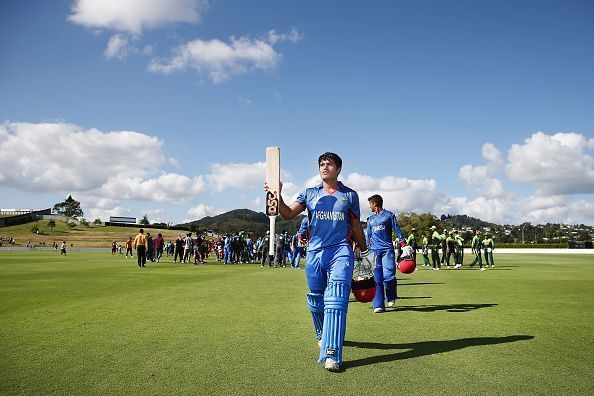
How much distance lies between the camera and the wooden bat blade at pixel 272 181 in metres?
5.01

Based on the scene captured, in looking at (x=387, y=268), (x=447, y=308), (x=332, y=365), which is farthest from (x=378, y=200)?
(x=332, y=365)

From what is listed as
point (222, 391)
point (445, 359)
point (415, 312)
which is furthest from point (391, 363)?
point (415, 312)

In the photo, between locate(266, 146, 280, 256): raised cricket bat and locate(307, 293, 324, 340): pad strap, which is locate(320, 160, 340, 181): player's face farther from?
locate(307, 293, 324, 340): pad strap

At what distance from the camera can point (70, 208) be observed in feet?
594

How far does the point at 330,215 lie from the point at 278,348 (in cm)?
172

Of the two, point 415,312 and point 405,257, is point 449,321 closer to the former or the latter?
point 415,312

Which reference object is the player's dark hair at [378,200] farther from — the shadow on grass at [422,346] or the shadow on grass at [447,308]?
the shadow on grass at [422,346]

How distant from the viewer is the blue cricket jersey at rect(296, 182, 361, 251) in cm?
492

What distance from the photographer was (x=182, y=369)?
4305mm

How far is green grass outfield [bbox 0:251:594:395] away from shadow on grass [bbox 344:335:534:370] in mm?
13

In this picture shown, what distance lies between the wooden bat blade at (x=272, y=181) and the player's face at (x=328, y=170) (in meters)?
0.53

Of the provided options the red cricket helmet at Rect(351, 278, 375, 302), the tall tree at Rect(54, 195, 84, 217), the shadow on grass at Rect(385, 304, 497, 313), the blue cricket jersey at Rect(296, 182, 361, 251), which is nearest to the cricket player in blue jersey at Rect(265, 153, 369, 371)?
the blue cricket jersey at Rect(296, 182, 361, 251)

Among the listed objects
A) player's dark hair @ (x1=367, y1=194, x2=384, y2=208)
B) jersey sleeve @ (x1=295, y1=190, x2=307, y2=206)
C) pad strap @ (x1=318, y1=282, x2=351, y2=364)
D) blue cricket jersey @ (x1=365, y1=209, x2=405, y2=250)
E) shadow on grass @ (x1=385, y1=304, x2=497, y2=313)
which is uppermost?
player's dark hair @ (x1=367, y1=194, x2=384, y2=208)

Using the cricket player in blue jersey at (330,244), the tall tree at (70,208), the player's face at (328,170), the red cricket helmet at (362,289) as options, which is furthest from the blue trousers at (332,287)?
the tall tree at (70,208)
